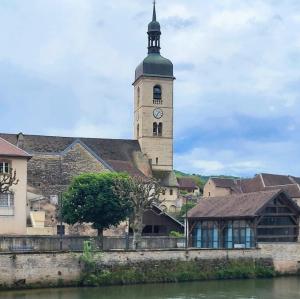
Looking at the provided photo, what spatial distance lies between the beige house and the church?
7571mm

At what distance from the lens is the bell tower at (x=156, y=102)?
83062 millimetres

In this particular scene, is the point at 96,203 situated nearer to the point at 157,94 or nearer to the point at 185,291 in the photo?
the point at 185,291

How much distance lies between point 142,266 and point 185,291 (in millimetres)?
3872

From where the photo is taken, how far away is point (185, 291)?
3550 cm

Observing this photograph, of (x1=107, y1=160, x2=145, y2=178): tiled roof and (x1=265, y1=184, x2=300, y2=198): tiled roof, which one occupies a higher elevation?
(x1=107, y1=160, x2=145, y2=178): tiled roof

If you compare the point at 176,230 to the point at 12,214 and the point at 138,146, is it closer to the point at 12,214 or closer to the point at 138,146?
the point at 12,214

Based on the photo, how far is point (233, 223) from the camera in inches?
1844

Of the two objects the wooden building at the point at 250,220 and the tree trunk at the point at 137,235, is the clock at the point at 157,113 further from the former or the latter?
the tree trunk at the point at 137,235

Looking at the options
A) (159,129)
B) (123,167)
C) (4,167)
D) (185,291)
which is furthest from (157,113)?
(185,291)

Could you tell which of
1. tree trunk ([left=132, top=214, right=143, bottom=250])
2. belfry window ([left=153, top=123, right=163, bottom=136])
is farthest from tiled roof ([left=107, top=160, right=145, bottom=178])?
tree trunk ([left=132, top=214, right=143, bottom=250])

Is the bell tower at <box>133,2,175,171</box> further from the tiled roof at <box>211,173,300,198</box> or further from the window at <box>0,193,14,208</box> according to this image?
the window at <box>0,193,14,208</box>

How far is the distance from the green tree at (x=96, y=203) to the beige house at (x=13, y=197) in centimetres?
353

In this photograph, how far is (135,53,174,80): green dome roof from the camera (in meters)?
83.8

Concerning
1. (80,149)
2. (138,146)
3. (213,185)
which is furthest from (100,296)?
(213,185)
